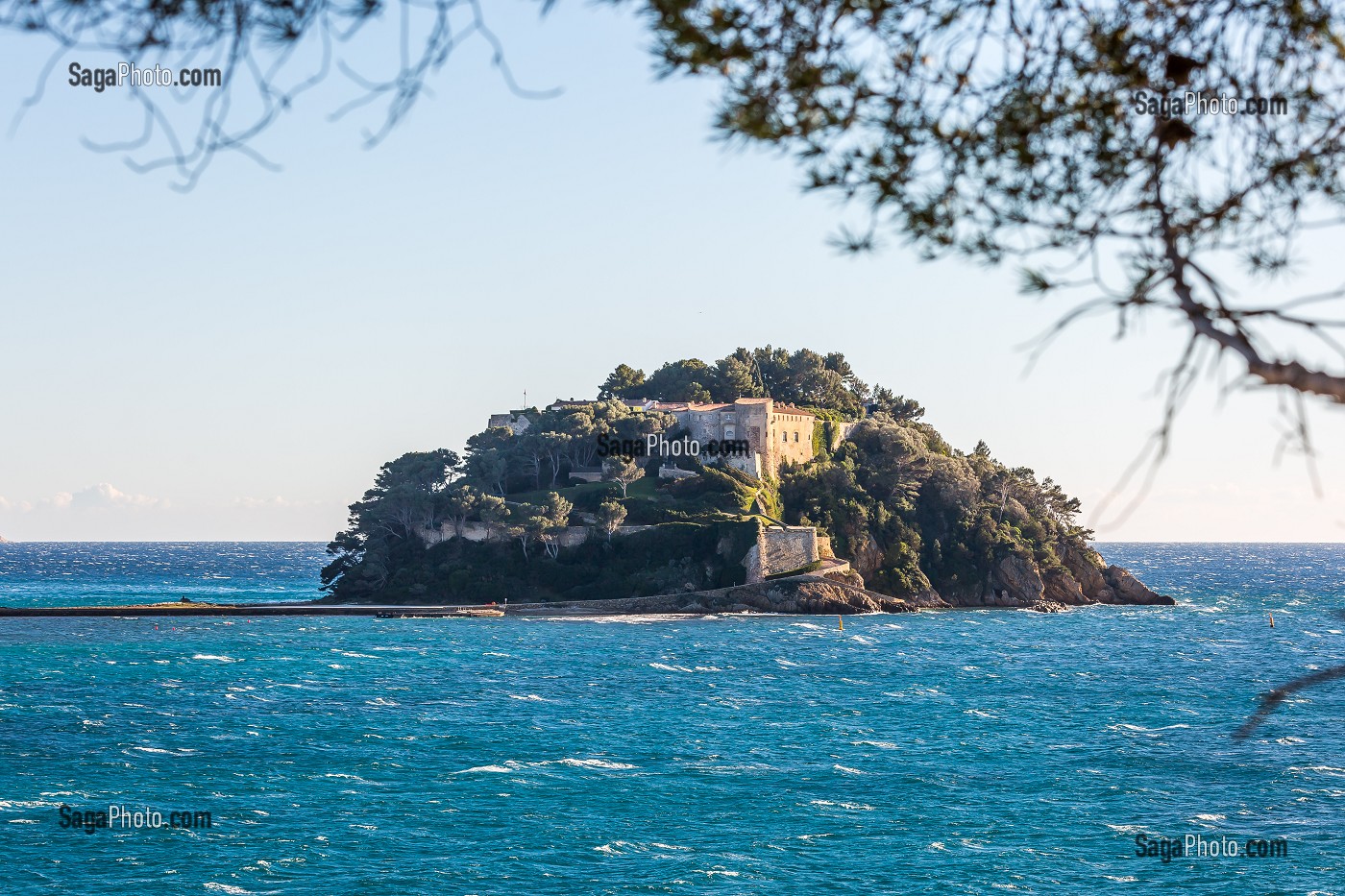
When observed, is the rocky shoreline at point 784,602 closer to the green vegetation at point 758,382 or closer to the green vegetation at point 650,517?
the green vegetation at point 650,517

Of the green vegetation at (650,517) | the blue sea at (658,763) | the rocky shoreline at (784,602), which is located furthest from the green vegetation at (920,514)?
the blue sea at (658,763)

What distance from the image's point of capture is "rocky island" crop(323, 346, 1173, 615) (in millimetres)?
101688

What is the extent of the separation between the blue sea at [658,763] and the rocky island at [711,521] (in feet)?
59.1

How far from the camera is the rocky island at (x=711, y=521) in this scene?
334 ft

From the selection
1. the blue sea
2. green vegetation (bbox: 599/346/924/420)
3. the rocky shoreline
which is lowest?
the blue sea

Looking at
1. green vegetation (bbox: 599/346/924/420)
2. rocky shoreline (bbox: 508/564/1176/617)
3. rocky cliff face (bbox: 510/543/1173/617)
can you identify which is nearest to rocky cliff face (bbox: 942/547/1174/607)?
rocky cliff face (bbox: 510/543/1173/617)

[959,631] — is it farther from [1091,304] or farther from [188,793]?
[1091,304]

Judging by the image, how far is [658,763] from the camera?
1757 inches

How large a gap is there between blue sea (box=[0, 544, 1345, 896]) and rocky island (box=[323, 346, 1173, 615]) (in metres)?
18.0

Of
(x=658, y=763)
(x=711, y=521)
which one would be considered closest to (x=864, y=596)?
(x=711, y=521)

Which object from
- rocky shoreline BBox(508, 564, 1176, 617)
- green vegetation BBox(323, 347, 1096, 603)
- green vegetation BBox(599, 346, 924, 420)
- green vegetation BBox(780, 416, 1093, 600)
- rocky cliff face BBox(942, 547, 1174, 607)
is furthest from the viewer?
green vegetation BBox(599, 346, 924, 420)

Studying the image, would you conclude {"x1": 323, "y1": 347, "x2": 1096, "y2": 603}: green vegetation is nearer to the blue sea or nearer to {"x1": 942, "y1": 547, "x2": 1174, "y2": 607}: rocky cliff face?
{"x1": 942, "y1": 547, "x2": 1174, "y2": 607}: rocky cliff face

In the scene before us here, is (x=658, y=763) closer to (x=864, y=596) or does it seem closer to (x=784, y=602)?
(x=784, y=602)

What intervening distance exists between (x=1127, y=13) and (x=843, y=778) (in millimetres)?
36215
